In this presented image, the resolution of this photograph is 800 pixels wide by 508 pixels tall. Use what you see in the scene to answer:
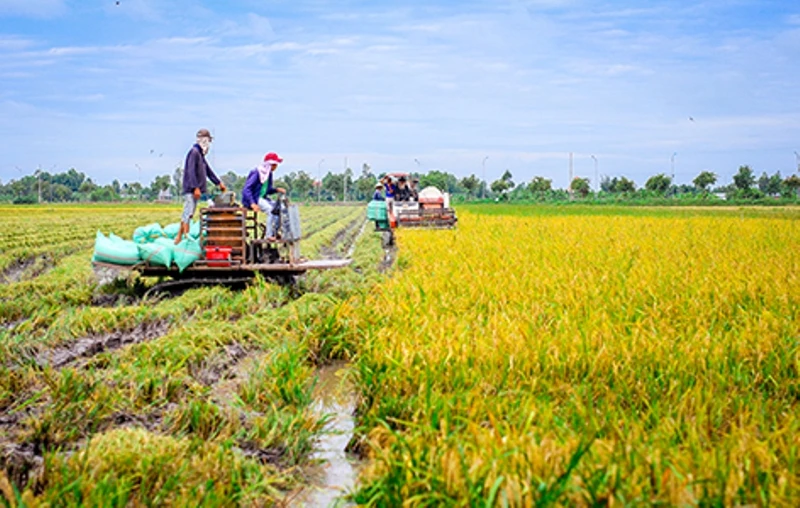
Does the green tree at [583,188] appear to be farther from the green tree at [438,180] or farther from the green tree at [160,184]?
the green tree at [160,184]

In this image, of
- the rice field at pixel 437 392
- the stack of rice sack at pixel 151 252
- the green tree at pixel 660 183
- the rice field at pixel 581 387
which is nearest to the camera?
the rice field at pixel 581 387

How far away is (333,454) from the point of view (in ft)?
14.0

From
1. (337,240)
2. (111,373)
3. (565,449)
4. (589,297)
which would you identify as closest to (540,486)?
(565,449)

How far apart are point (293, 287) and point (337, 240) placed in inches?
428

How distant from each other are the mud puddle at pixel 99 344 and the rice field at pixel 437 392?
28 mm

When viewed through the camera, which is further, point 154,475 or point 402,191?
point 402,191

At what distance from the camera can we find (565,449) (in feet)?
10.8

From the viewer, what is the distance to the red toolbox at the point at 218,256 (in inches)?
353

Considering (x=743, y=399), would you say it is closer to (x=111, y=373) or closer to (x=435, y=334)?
(x=435, y=334)

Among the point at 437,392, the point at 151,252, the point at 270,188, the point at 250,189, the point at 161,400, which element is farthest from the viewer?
the point at 270,188

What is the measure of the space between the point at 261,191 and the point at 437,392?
225 inches

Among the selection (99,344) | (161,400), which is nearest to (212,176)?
(99,344)

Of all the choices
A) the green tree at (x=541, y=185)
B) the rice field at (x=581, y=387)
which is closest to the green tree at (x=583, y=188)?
the green tree at (x=541, y=185)

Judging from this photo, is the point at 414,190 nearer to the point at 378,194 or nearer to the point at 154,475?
the point at 378,194
